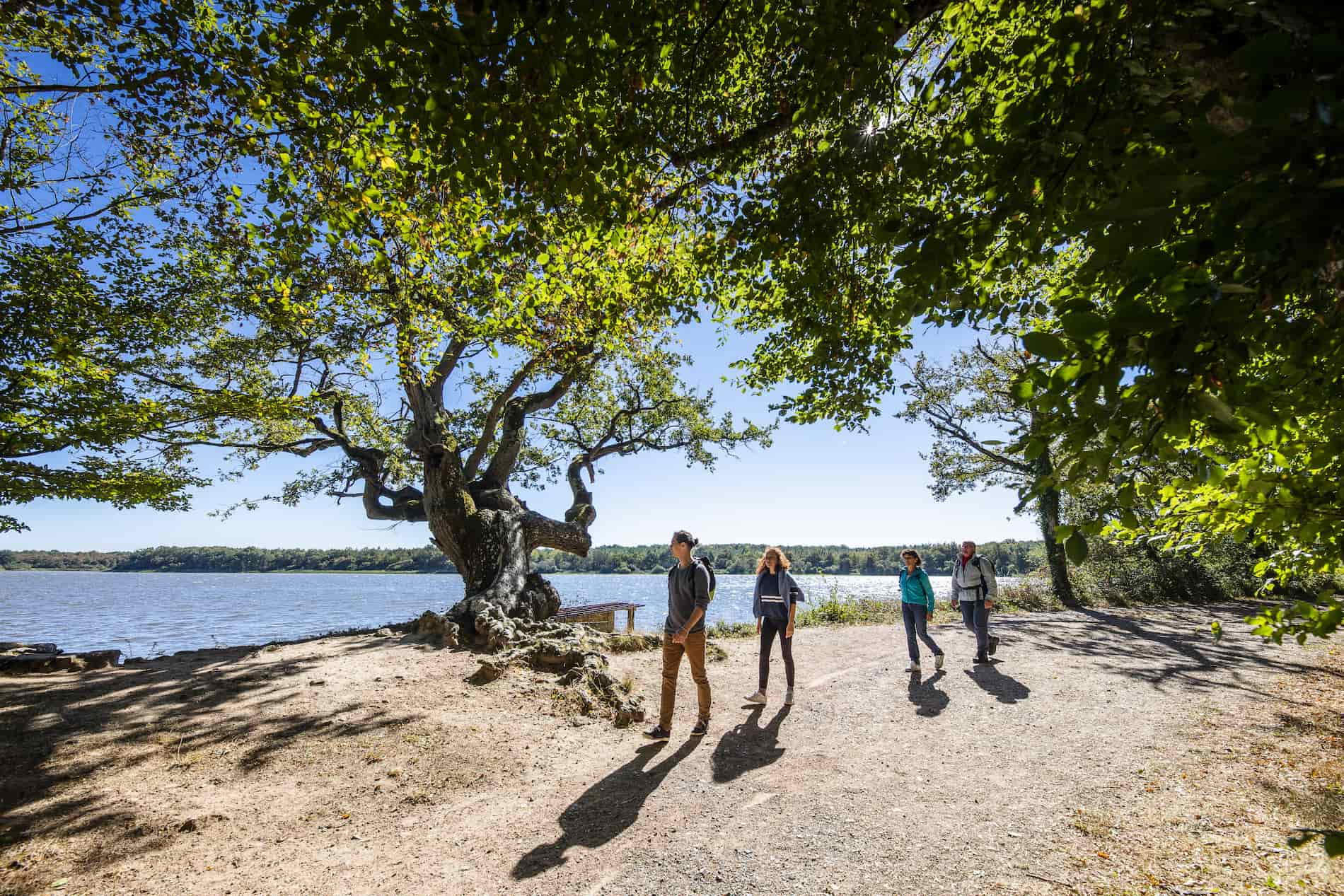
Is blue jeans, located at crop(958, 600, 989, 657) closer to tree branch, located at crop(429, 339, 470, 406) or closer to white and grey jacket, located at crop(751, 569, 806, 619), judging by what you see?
white and grey jacket, located at crop(751, 569, 806, 619)

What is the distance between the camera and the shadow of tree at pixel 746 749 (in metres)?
5.39

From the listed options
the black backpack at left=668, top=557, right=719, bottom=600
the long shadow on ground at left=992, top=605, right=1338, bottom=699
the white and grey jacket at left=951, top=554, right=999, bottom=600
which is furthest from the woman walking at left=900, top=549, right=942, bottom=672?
the black backpack at left=668, top=557, right=719, bottom=600

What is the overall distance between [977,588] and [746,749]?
5.38 metres

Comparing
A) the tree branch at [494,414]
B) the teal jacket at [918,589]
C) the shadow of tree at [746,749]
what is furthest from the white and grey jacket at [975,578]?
the tree branch at [494,414]

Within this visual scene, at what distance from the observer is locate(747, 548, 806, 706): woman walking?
289 inches

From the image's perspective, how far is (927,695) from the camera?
7.75m

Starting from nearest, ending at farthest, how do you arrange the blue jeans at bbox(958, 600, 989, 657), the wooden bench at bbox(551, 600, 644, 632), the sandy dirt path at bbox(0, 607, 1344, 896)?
1. the sandy dirt path at bbox(0, 607, 1344, 896)
2. the blue jeans at bbox(958, 600, 989, 657)
3. the wooden bench at bbox(551, 600, 644, 632)

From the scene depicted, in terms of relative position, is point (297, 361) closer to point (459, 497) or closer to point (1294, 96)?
point (459, 497)

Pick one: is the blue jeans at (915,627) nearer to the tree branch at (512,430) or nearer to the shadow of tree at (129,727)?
the shadow of tree at (129,727)

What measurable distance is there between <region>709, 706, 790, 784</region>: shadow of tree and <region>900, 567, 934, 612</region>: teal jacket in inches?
124

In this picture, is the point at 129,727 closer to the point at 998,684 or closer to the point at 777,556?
the point at 777,556

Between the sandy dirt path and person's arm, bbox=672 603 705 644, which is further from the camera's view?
person's arm, bbox=672 603 705 644

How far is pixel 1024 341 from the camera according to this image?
144 cm

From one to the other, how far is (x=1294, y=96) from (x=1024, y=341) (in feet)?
2.09
